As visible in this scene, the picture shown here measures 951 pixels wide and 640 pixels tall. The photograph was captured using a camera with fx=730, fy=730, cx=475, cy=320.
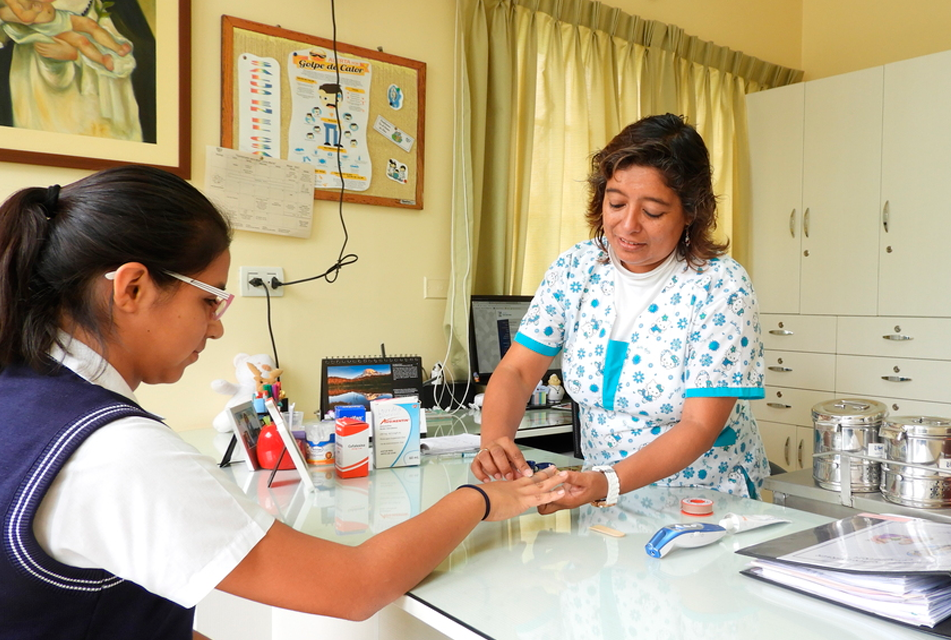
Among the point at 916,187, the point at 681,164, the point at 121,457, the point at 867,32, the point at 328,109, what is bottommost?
the point at 121,457

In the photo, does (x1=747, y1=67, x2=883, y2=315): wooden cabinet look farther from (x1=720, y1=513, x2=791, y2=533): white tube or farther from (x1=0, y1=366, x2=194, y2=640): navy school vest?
(x1=0, y1=366, x2=194, y2=640): navy school vest

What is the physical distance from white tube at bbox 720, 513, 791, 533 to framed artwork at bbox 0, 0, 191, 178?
70.4 inches

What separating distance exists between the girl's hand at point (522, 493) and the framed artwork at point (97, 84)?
1530mm

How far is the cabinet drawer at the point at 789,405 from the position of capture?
3484mm

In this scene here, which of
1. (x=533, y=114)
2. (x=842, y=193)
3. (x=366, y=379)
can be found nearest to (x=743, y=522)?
(x=366, y=379)

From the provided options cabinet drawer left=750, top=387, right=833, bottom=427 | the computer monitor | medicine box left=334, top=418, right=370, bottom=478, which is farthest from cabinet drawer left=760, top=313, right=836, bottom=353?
medicine box left=334, top=418, right=370, bottom=478

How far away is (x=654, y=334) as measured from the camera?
1581mm

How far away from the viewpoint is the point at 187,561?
2.43ft

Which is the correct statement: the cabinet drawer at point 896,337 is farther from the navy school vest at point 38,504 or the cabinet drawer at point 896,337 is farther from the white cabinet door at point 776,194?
the navy school vest at point 38,504

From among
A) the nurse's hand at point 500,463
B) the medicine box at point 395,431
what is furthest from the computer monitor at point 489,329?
the nurse's hand at point 500,463

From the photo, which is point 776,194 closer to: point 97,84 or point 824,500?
point 824,500

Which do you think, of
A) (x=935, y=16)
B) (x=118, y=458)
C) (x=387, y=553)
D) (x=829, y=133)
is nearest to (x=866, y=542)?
(x=387, y=553)

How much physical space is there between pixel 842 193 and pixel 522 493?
2.89 meters

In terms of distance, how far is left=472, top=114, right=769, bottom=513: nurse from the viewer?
57.6 inches
